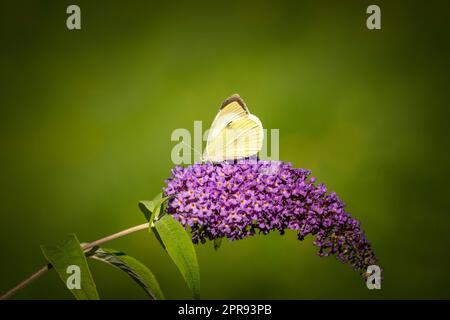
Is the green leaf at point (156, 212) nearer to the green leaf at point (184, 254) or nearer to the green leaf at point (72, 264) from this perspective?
the green leaf at point (184, 254)

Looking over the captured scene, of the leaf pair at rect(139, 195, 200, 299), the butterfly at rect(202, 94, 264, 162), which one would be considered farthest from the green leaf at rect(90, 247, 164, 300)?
the butterfly at rect(202, 94, 264, 162)

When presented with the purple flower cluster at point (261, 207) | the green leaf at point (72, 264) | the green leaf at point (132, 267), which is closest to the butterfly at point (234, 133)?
the purple flower cluster at point (261, 207)

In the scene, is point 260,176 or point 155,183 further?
point 155,183

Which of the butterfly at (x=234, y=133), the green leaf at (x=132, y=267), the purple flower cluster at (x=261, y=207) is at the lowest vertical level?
the green leaf at (x=132, y=267)

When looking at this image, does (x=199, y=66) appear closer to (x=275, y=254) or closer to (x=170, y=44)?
(x=170, y=44)

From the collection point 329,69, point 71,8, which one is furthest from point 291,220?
point 71,8
